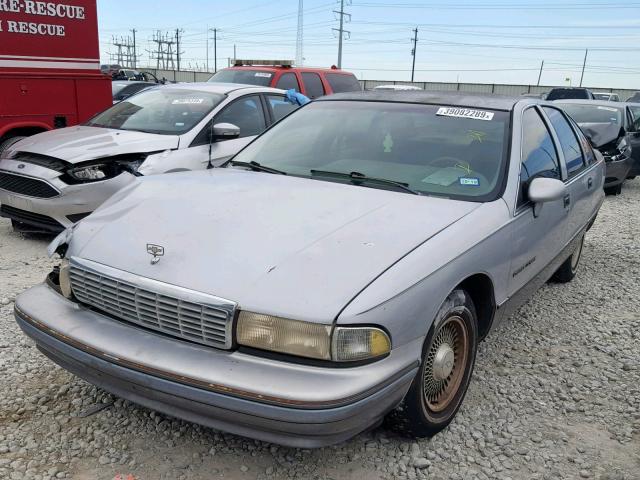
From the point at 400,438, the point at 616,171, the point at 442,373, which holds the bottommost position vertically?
the point at 400,438

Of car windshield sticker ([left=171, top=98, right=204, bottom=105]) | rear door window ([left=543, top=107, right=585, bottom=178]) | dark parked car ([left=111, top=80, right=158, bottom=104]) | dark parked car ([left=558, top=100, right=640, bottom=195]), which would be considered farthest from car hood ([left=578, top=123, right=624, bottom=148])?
dark parked car ([left=111, top=80, right=158, bottom=104])

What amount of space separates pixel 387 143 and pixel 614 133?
808 centimetres

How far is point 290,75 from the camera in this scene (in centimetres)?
1031

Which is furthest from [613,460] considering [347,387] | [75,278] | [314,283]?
[75,278]

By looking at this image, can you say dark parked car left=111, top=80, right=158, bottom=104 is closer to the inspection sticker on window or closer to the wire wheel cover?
the inspection sticker on window

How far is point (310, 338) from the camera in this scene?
211cm

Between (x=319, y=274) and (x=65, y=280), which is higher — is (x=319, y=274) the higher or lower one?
the higher one

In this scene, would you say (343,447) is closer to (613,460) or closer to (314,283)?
(314,283)

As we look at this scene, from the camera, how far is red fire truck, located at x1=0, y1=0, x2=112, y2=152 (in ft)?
22.7

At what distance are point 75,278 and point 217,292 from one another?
82 cm

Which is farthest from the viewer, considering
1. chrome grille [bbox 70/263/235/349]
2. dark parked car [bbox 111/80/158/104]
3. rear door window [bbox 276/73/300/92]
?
dark parked car [bbox 111/80/158/104]

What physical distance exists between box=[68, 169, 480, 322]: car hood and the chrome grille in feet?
0.21

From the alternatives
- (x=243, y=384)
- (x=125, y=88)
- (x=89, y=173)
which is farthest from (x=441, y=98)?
(x=125, y=88)

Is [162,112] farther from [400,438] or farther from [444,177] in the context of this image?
[400,438]
